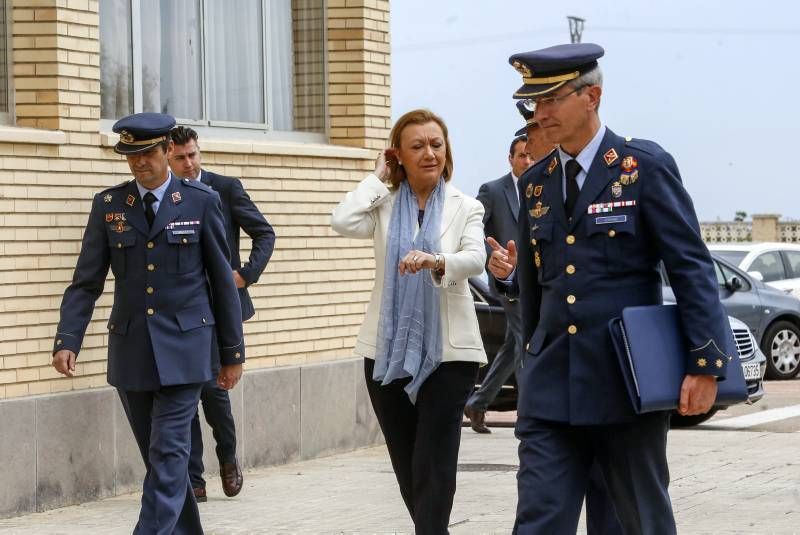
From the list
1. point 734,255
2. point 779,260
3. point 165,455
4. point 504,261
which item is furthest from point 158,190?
point 779,260

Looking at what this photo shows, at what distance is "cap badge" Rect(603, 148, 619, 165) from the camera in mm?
5242

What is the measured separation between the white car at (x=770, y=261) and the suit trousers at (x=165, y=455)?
14.7 m

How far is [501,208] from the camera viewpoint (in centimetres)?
1045

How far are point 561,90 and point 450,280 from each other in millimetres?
1625

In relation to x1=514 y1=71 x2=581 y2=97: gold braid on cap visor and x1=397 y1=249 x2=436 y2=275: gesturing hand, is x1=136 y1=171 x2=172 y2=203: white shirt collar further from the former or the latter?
x1=514 y1=71 x2=581 y2=97: gold braid on cap visor

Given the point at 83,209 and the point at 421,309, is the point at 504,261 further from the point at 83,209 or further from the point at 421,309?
the point at 83,209

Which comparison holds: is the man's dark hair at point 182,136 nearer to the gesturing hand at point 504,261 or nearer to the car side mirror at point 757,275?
the gesturing hand at point 504,261

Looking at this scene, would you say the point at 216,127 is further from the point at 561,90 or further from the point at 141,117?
the point at 561,90

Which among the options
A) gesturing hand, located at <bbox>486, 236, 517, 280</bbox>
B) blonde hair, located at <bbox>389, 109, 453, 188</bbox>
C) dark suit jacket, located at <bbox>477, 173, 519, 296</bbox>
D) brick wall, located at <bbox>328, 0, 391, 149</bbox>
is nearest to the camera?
gesturing hand, located at <bbox>486, 236, 517, 280</bbox>

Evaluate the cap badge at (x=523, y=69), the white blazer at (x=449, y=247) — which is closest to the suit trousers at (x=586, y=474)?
the cap badge at (x=523, y=69)

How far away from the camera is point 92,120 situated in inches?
377

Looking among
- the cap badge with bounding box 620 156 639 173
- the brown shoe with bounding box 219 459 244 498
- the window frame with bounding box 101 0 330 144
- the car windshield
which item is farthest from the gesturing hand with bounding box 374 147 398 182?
the car windshield

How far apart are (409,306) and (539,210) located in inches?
60.3

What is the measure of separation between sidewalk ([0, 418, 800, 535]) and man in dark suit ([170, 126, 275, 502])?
0.59 ft
